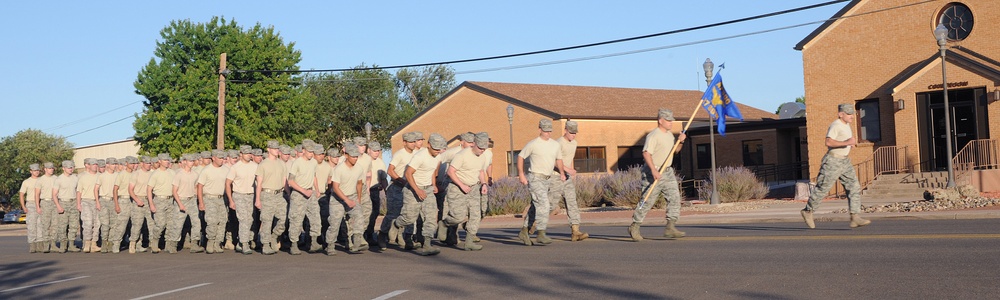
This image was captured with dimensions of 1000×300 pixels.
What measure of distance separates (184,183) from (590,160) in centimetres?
2937

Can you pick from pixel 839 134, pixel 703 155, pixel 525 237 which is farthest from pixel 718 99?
pixel 703 155

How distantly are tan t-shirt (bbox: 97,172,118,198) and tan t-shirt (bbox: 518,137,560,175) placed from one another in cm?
926

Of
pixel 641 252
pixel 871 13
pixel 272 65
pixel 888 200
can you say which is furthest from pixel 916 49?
pixel 272 65

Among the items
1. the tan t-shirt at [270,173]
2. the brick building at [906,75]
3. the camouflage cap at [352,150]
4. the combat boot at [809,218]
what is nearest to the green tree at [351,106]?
the brick building at [906,75]

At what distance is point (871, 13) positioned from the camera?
1187 inches

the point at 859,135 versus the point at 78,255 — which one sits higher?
the point at 859,135

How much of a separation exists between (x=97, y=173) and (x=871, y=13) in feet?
71.3

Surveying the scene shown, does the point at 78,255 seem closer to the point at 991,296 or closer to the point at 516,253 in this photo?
the point at 516,253

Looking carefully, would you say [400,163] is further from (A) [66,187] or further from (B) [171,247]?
(A) [66,187]

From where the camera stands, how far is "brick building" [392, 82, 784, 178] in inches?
1790

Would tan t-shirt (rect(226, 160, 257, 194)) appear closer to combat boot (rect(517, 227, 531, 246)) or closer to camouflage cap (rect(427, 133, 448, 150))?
camouflage cap (rect(427, 133, 448, 150))

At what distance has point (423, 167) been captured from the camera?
13.9 metres

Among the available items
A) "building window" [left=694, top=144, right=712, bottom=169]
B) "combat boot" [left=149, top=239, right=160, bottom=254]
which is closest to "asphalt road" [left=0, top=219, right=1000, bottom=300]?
"combat boot" [left=149, top=239, right=160, bottom=254]

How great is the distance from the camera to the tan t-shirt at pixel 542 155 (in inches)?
547
